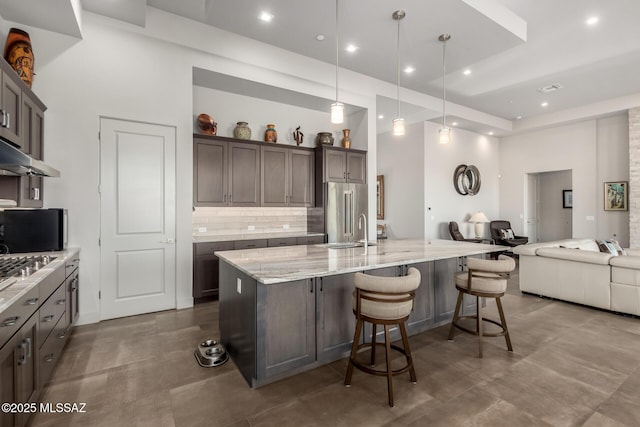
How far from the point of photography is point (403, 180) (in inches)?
314

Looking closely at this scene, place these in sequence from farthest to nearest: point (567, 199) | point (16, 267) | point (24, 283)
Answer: point (567, 199) → point (16, 267) → point (24, 283)

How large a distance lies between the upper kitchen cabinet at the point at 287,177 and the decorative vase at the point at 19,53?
9.10 ft

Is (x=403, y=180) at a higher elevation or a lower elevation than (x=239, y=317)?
higher

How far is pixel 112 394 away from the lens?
221cm

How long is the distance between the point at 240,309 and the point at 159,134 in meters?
2.65

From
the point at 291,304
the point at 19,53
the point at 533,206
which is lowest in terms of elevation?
the point at 291,304

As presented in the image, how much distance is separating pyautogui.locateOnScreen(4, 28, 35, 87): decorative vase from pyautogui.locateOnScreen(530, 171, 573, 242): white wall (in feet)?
37.8

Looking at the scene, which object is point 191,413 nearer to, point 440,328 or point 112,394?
point 112,394

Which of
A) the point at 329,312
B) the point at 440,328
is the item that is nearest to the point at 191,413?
the point at 329,312

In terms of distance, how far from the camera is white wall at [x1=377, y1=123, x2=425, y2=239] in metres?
7.55

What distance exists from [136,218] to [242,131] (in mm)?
2010

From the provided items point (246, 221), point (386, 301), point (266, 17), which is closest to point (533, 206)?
point (246, 221)

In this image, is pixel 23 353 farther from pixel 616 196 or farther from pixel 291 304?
pixel 616 196

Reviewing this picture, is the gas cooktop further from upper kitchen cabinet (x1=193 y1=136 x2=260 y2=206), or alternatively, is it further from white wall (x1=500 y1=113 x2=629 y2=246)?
white wall (x1=500 y1=113 x2=629 y2=246)
